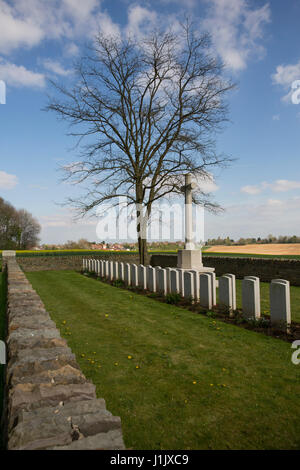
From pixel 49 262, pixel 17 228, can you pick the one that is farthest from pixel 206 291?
pixel 17 228

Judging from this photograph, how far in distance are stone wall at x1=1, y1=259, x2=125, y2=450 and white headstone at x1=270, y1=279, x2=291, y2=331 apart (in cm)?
434

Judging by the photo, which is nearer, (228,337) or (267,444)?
(267,444)

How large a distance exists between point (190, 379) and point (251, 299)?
3.11 m

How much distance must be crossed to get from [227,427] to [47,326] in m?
2.66

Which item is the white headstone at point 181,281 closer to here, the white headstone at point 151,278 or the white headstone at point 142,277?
the white headstone at point 151,278

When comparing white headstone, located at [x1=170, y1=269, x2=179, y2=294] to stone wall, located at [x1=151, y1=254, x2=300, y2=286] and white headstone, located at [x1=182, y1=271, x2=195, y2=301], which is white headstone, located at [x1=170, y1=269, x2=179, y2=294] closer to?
white headstone, located at [x1=182, y1=271, x2=195, y2=301]

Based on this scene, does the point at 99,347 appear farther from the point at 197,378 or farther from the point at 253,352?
the point at 253,352

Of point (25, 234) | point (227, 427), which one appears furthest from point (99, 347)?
point (25, 234)

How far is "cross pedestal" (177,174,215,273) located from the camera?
11992mm

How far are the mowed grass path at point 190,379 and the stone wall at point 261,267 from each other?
7.96 meters

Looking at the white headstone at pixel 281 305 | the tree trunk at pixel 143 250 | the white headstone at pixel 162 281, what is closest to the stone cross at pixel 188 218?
the white headstone at pixel 162 281

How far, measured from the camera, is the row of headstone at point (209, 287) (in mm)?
5906

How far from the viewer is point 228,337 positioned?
18.4 feet

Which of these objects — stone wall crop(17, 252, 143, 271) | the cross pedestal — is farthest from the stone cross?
stone wall crop(17, 252, 143, 271)
